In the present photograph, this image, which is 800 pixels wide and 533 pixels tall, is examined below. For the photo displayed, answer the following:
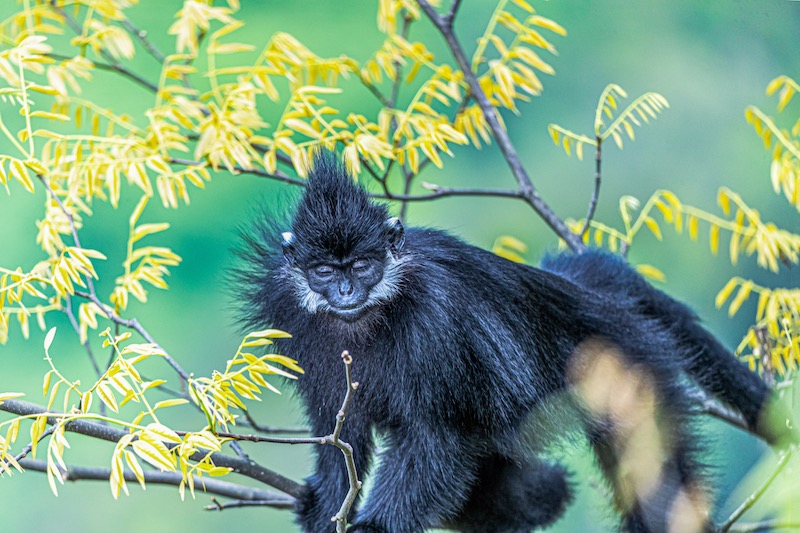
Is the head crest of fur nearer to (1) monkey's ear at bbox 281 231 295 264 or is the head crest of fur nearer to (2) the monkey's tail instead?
(1) monkey's ear at bbox 281 231 295 264

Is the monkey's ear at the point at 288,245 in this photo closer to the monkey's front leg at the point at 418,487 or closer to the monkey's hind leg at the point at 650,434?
the monkey's front leg at the point at 418,487

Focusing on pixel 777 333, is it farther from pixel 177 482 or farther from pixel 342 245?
pixel 177 482

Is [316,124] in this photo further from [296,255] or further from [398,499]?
[398,499]

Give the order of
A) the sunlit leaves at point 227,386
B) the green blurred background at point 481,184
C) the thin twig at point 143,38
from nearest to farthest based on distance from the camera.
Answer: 1. the sunlit leaves at point 227,386
2. the thin twig at point 143,38
3. the green blurred background at point 481,184

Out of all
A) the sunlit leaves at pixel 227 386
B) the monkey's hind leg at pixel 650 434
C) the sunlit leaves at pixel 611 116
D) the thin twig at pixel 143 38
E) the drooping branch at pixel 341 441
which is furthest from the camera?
the thin twig at pixel 143 38

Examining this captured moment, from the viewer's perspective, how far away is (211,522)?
536 centimetres

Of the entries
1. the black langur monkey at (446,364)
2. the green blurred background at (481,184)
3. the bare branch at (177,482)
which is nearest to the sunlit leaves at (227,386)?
the black langur monkey at (446,364)

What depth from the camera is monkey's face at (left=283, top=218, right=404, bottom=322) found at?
2613mm

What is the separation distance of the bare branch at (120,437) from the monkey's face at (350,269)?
1.74 ft

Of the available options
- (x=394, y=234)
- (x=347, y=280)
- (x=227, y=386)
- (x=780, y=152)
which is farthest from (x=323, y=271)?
(x=780, y=152)

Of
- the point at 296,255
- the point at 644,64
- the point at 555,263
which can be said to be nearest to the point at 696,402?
the point at 555,263

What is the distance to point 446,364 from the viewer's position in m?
2.70

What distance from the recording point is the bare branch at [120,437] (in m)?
2.25

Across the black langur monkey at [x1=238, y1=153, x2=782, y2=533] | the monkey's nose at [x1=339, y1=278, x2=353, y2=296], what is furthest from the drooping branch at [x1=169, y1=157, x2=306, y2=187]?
the monkey's nose at [x1=339, y1=278, x2=353, y2=296]
